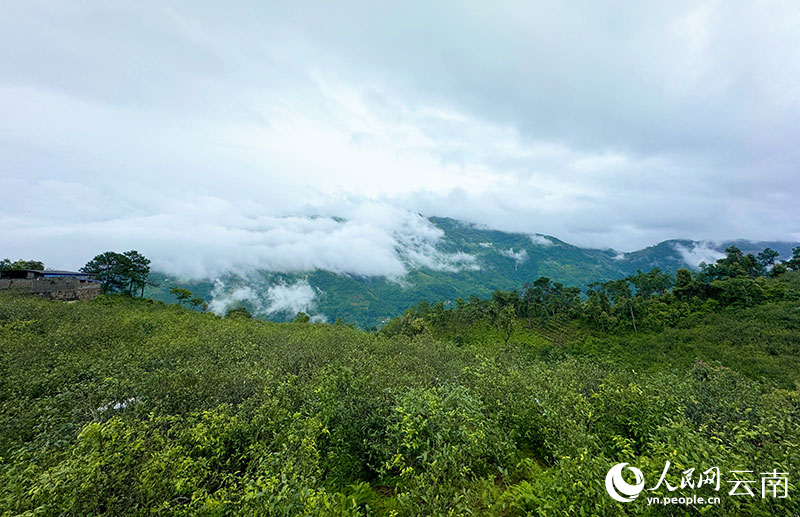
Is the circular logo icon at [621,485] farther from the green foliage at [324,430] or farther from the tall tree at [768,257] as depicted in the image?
the tall tree at [768,257]

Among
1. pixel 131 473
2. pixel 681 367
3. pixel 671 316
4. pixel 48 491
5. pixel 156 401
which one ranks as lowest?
pixel 681 367

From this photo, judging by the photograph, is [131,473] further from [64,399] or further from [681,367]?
[681,367]

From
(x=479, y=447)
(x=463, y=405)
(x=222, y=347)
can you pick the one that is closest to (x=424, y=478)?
(x=479, y=447)

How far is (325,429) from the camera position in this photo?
33.7ft

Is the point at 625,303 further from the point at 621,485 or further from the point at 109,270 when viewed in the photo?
the point at 109,270

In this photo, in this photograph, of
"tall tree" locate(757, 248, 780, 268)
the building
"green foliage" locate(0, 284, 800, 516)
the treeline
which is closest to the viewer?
"green foliage" locate(0, 284, 800, 516)

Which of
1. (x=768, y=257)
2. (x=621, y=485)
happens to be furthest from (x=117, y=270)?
(x=768, y=257)

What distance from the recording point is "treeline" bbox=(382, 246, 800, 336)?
69.6 m

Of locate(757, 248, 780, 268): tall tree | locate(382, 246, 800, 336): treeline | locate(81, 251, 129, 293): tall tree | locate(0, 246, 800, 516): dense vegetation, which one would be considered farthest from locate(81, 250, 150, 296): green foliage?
locate(757, 248, 780, 268): tall tree

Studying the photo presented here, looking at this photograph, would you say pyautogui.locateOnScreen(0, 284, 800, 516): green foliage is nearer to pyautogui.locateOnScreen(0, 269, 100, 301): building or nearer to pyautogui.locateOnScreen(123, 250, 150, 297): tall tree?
pyautogui.locateOnScreen(0, 269, 100, 301): building

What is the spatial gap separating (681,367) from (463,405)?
56.8 metres

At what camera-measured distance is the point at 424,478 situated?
8.30 meters

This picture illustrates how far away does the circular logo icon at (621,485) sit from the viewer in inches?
281

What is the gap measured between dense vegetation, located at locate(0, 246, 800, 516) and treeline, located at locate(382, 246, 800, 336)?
5080cm
